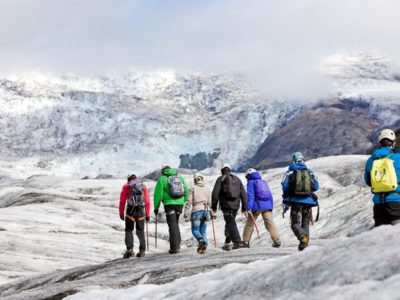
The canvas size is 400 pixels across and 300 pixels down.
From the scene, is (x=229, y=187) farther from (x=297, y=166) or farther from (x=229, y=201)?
(x=297, y=166)

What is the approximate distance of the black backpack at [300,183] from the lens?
57.7 feet

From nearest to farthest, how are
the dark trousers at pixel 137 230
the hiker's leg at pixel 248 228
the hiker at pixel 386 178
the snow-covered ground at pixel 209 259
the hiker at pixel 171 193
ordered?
the snow-covered ground at pixel 209 259 < the hiker at pixel 386 178 < the hiker's leg at pixel 248 228 < the hiker at pixel 171 193 < the dark trousers at pixel 137 230

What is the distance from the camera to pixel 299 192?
1761 cm

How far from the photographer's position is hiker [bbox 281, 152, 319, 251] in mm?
17609

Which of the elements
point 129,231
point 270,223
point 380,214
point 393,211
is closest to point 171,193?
point 129,231

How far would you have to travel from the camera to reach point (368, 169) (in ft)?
42.2

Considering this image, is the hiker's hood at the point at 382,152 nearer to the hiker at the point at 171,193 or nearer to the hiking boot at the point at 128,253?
the hiker at the point at 171,193

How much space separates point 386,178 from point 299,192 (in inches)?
204

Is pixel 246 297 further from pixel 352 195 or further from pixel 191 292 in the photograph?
pixel 352 195

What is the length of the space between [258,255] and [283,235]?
2345 centimetres

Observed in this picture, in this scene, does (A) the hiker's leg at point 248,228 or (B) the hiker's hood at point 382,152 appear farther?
(A) the hiker's leg at point 248,228

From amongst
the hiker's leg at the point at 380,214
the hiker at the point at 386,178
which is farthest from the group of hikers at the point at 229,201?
the hiker at the point at 386,178

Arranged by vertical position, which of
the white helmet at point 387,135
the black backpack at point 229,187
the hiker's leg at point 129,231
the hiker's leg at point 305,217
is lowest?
the hiker's leg at point 129,231

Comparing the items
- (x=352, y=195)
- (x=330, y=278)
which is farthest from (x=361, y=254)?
(x=352, y=195)
